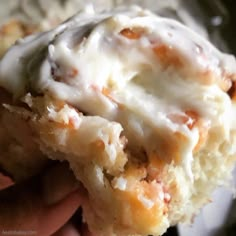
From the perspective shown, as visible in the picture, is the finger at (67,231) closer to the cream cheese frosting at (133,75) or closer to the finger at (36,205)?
the finger at (36,205)

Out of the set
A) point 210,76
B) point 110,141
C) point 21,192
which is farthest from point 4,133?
point 210,76

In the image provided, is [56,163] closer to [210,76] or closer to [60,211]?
[60,211]

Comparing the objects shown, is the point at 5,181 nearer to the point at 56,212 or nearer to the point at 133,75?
the point at 56,212

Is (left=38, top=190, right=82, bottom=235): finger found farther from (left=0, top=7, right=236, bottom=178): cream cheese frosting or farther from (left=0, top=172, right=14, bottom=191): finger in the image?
(left=0, top=7, right=236, bottom=178): cream cheese frosting

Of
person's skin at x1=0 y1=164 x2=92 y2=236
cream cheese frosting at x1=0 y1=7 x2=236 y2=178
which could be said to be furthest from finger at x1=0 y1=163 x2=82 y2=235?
cream cheese frosting at x1=0 y1=7 x2=236 y2=178

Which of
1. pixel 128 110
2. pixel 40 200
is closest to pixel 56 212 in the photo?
pixel 40 200
